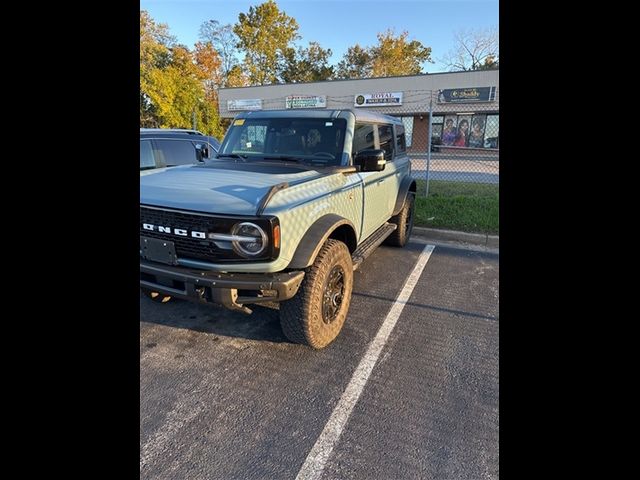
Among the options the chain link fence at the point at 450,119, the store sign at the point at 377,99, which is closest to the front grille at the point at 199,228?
the chain link fence at the point at 450,119

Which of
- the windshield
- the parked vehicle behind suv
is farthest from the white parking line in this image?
the parked vehicle behind suv

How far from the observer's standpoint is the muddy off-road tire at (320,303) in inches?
113

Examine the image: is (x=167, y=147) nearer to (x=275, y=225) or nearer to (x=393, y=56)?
(x=275, y=225)

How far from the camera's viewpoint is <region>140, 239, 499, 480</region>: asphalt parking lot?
2.08 meters

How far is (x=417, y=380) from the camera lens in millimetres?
2801

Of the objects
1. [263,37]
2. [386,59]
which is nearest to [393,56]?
[386,59]

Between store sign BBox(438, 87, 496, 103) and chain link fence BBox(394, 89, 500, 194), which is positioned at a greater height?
store sign BBox(438, 87, 496, 103)

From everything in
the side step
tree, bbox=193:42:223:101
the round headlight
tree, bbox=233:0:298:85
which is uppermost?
tree, bbox=233:0:298:85

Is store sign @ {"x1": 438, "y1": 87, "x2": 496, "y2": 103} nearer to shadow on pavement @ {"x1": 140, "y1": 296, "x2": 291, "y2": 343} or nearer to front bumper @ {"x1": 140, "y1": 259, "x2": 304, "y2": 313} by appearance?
shadow on pavement @ {"x1": 140, "y1": 296, "x2": 291, "y2": 343}
